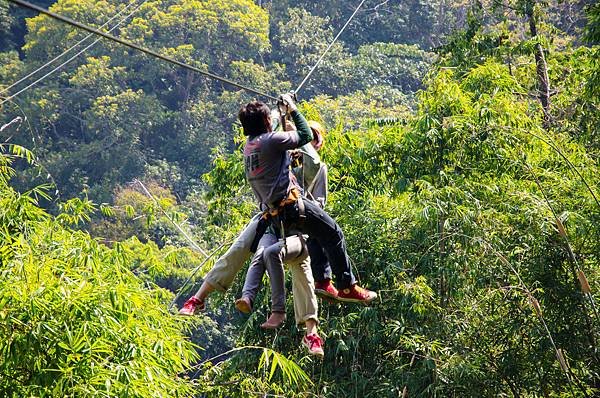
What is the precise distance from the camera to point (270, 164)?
388 cm

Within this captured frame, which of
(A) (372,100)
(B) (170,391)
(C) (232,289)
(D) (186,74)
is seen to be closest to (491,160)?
(C) (232,289)

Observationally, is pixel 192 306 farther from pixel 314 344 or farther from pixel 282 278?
pixel 314 344

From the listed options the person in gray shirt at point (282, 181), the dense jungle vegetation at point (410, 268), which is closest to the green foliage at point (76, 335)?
the dense jungle vegetation at point (410, 268)

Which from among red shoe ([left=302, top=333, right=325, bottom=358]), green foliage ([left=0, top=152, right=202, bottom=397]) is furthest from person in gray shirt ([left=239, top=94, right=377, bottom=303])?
green foliage ([left=0, top=152, right=202, bottom=397])

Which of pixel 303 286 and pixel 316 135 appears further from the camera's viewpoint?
pixel 316 135

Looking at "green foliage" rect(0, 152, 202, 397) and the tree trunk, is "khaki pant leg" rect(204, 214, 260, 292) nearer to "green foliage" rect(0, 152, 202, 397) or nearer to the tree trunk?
"green foliage" rect(0, 152, 202, 397)

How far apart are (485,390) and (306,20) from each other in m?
24.9

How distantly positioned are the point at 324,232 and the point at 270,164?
40 cm

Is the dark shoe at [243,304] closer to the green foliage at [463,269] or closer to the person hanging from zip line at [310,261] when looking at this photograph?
the person hanging from zip line at [310,261]

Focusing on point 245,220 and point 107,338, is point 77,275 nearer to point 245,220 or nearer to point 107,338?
point 107,338

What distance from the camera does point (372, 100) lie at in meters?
24.9

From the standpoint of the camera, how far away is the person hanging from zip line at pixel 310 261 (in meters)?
4.00

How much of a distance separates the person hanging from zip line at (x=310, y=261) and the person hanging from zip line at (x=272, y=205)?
2.8 inches

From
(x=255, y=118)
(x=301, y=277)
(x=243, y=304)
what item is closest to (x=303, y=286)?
(x=301, y=277)
